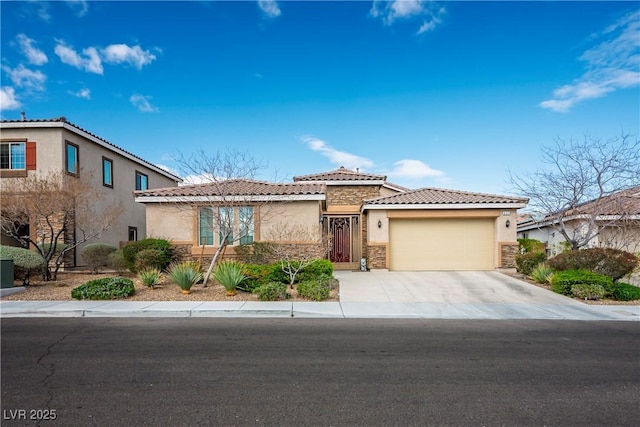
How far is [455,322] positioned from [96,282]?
34.5 ft

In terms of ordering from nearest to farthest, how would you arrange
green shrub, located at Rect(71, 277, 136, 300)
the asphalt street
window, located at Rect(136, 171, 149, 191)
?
1. the asphalt street
2. green shrub, located at Rect(71, 277, 136, 300)
3. window, located at Rect(136, 171, 149, 191)

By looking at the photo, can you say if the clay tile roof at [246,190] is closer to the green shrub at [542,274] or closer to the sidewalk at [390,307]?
the sidewalk at [390,307]

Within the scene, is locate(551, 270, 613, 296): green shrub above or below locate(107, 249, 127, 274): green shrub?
below

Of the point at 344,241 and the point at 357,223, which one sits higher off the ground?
the point at 357,223

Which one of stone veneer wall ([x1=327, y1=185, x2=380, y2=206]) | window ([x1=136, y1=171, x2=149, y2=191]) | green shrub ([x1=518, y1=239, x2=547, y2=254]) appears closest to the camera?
green shrub ([x1=518, y1=239, x2=547, y2=254])

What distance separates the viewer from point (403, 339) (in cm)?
722

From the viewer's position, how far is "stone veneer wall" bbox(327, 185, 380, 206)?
19844 mm

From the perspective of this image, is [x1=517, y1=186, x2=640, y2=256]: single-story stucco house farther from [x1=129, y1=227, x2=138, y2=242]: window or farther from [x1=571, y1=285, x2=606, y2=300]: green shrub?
[x1=129, y1=227, x2=138, y2=242]: window

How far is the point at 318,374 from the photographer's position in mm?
5395

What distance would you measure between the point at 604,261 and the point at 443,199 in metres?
6.52

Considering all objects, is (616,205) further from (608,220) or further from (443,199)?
(443,199)

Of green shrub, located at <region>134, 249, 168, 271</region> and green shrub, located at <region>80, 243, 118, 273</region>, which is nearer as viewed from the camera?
green shrub, located at <region>134, 249, 168, 271</region>

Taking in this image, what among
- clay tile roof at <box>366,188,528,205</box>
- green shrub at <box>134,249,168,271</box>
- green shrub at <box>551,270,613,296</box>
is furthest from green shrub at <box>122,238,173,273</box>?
green shrub at <box>551,270,613,296</box>

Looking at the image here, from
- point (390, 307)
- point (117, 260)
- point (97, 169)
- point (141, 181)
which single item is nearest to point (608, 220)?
point (390, 307)
